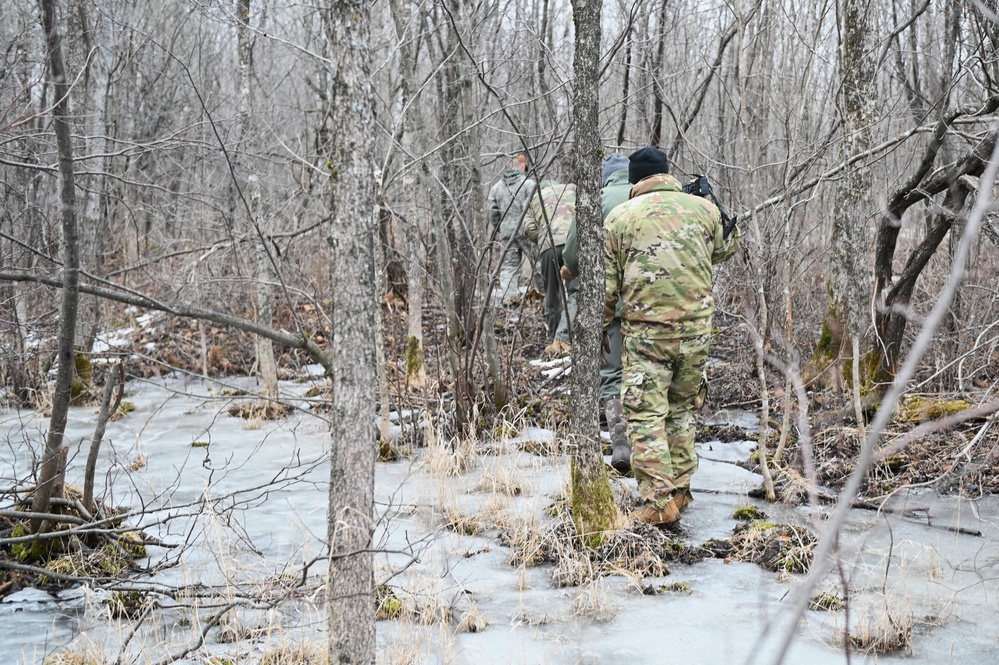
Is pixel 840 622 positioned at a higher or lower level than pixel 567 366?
lower

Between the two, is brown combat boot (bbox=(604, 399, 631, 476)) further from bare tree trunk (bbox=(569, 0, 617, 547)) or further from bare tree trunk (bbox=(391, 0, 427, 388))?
bare tree trunk (bbox=(391, 0, 427, 388))

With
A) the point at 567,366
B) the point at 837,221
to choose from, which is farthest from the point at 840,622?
the point at 567,366

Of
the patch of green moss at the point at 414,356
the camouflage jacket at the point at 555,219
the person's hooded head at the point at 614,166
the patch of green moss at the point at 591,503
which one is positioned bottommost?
the patch of green moss at the point at 591,503

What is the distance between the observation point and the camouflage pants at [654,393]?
16.6 ft

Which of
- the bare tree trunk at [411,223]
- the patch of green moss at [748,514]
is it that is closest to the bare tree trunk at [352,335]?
the patch of green moss at [748,514]

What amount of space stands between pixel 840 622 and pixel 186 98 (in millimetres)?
13580

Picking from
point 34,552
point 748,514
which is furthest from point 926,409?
point 34,552

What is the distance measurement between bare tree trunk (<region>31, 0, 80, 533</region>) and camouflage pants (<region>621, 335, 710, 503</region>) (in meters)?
2.97

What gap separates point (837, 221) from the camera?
7.33 metres

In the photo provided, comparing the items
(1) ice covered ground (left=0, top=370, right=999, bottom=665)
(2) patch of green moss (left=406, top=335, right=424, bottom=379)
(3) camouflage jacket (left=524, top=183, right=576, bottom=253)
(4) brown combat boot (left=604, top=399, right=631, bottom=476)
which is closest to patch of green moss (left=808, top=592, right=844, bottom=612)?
(1) ice covered ground (left=0, top=370, right=999, bottom=665)

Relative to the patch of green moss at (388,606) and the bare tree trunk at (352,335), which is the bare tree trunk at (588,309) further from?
the bare tree trunk at (352,335)

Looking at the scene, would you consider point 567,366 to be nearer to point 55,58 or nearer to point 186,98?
point 55,58

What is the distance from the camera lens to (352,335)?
2.41 m

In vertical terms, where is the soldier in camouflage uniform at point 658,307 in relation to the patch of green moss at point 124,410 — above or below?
above
